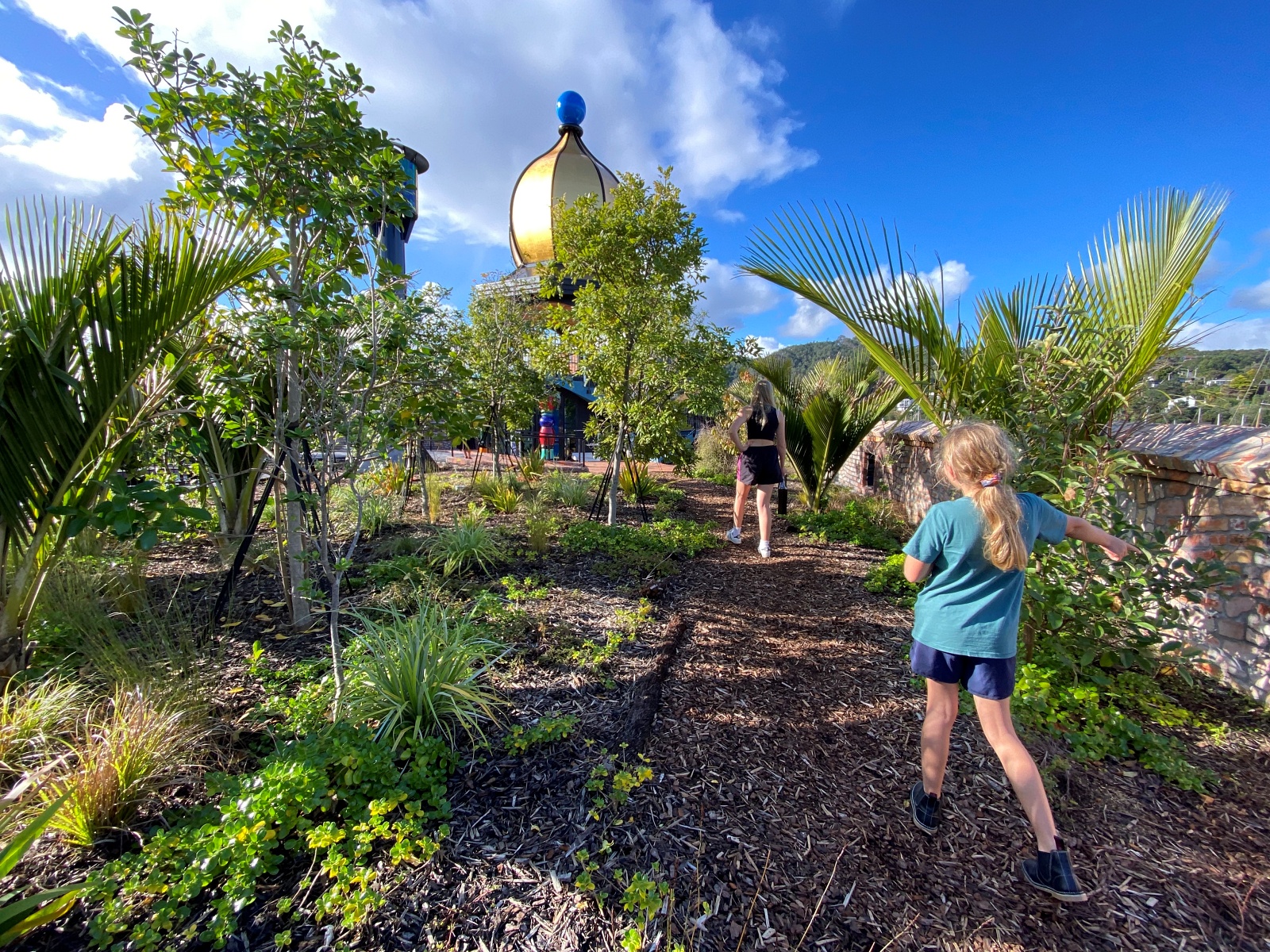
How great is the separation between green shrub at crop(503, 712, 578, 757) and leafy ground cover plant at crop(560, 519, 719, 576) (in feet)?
7.00

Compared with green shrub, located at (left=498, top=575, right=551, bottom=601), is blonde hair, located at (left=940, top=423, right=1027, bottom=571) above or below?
above

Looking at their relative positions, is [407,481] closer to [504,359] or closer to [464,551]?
[504,359]

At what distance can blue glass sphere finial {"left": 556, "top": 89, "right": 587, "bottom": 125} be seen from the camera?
1622cm

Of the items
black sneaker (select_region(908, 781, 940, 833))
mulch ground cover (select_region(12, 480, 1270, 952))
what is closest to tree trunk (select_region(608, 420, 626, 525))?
mulch ground cover (select_region(12, 480, 1270, 952))

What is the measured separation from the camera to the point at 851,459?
972 cm

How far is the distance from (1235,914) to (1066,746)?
2.34 ft

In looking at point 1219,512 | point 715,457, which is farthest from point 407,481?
point 715,457

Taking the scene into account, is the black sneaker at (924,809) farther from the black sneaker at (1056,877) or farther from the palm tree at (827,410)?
the palm tree at (827,410)

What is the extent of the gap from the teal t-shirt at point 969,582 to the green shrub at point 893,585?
94.7 inches

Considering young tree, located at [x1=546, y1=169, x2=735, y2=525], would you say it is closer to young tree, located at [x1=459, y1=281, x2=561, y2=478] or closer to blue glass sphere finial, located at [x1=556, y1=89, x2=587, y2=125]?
young tree, located at [x1=459, y1=281, x2=561, y2=478]

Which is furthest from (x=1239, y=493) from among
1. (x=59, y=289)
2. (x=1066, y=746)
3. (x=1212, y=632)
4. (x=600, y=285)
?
(x=59, y=289)

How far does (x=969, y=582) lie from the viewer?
5.59 feet

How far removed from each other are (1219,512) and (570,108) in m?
18.6

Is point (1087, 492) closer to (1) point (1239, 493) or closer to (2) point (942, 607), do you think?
(1) point (1239, 493)
